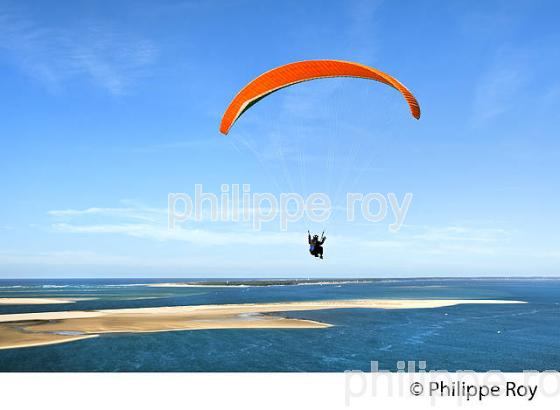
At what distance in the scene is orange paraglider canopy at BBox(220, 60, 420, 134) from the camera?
16594 mm

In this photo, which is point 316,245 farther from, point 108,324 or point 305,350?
point 108,324

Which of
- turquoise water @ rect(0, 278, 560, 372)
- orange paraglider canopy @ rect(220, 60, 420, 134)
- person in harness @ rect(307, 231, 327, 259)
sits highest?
orange paraglider canopy @ rect(220, 60, 420, 134)

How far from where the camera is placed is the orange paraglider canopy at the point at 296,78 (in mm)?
16594

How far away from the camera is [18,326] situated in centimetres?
3484

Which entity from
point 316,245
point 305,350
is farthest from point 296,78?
point 305,350

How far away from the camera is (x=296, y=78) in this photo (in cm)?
1739

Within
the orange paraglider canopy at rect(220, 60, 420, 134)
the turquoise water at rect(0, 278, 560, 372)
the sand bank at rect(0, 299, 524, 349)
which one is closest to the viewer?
the orange paraglider canopy at rect(220, 60, 420, 134)

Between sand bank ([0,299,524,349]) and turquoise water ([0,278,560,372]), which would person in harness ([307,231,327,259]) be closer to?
turquoise water ([0,278,560,372])

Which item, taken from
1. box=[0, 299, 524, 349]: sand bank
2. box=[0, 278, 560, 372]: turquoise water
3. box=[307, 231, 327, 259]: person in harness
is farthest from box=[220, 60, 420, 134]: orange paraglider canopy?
box=[0, 299, 524, 349]: sand bank
